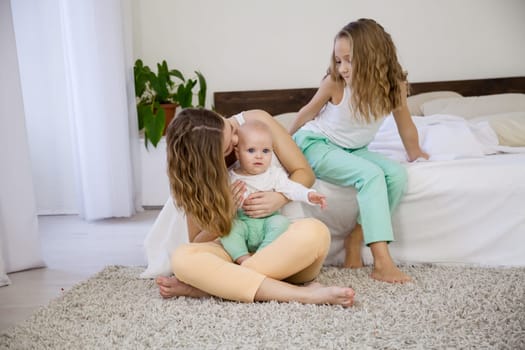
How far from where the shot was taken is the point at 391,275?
1.63 metres

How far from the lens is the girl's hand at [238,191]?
156cm

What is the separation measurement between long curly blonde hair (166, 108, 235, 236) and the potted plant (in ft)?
5.39

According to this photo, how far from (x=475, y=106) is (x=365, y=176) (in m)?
1.49

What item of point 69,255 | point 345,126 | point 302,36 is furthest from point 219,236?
point 302,36

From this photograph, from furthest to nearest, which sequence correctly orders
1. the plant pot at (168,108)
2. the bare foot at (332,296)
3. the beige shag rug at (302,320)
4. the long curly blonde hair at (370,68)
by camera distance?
the plant pot at (168,108)
the long curly blonde hair at (370,68)
the bare foot at (332,296)
the beige shag rug at (302,320)

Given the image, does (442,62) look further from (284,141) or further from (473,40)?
(284,141)

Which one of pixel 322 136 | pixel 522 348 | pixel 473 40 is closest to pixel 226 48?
pixel 473 40

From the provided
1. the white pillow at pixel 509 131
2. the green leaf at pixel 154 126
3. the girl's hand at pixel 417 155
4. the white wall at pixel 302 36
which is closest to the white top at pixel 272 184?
the girl's hand at pixel 417 155

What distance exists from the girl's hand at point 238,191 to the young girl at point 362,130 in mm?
350

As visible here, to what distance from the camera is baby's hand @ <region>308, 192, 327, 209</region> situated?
151 cm

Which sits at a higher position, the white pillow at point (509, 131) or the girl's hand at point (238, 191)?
the white pillow at point (509, 131)

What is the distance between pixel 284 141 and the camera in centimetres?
171

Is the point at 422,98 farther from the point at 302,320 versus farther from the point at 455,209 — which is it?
the point at 302,320

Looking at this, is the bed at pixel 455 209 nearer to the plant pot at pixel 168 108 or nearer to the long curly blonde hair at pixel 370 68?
the long curly blonde hair at pixel 370 68
